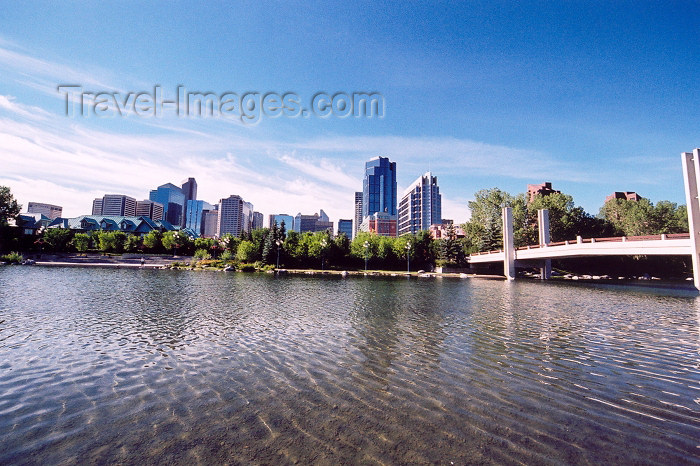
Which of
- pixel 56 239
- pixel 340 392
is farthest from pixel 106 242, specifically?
Result: pixel 340 392

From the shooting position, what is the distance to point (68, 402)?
7.04 meters

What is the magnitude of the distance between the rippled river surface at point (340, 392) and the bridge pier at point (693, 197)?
26.4 m

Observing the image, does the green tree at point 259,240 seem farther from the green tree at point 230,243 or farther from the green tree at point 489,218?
the green tree at point 489,218

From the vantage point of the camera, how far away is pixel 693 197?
113 ft

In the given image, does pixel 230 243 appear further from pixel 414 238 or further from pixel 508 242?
pixel 508 242

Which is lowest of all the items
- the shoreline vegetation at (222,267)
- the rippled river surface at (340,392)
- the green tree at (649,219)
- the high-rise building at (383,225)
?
the rippled river surface at (340,392)

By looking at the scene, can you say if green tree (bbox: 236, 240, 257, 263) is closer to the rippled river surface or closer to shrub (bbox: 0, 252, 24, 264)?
shrub (bbox: 0, 252, 24, 264)

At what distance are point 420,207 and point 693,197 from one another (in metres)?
154

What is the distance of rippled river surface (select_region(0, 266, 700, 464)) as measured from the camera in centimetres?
544

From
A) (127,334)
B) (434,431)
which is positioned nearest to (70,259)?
(127,334)

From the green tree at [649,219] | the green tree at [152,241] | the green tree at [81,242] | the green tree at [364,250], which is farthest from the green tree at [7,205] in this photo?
the green tree at [649,219]

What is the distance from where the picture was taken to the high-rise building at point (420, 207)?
185 m

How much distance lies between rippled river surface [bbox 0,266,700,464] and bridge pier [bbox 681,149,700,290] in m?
26.4

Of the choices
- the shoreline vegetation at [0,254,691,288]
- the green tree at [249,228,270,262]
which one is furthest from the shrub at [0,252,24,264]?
the green tree at [249,228,270,262]
